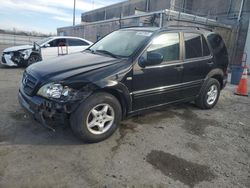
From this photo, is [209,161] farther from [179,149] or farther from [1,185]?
[1,185]

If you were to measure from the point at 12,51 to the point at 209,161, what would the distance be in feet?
31.1

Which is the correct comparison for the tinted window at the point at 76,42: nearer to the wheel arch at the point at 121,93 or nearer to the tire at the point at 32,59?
the tire at the point at 32,59

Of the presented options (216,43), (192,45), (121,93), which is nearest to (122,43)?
(121,93)

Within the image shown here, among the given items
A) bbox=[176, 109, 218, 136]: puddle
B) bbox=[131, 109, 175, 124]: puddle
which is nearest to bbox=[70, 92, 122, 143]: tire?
bbox=[131, 109, 175, 124]: puddle

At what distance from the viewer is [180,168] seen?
9.20ft

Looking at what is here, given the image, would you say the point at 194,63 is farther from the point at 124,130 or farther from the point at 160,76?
the point at 124,130

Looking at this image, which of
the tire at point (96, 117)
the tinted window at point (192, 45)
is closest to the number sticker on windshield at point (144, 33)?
the tinted window at point (192, 45)

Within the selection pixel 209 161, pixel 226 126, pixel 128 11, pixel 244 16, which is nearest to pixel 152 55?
pixel 209 161

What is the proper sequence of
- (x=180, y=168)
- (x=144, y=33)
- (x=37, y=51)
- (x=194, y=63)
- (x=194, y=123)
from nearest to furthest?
(x=180, y=168), (x=144, y=33), (x=194, y=123), (x=194, y=63), (x=37, y=51)

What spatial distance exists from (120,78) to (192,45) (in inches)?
79.3

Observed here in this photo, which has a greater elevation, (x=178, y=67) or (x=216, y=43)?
(x=216, y=43)

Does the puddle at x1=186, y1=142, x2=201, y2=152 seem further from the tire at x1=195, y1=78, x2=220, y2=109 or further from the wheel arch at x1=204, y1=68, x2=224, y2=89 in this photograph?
the wheel arch at x1=204, y1=68, x2=224, y2=89

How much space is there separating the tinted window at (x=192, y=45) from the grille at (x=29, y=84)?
2.91 metres

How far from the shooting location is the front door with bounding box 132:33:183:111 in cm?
363
